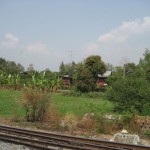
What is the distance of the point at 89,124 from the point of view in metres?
16.4

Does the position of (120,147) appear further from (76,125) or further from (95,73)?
(95,73)

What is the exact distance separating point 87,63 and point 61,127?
35.4 meters

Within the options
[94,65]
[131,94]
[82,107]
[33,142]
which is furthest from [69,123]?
[94,65]

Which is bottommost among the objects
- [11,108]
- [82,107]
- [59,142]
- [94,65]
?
[59,142]

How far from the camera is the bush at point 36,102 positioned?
18719 millimetres

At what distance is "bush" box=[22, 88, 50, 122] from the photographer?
61.4 ft

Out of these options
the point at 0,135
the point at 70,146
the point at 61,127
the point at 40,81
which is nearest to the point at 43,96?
the point at 61,127

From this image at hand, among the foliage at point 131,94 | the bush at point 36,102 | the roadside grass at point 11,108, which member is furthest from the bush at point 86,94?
the bush at point 36,102

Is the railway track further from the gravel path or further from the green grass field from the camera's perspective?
the green grass field

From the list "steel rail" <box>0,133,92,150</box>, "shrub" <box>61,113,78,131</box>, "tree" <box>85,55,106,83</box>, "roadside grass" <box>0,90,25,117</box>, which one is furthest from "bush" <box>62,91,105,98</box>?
"steel rail" <box>0,133,92,150</box>

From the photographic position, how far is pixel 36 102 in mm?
18750

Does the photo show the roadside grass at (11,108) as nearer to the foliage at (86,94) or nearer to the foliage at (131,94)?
the foliage at (131,94)

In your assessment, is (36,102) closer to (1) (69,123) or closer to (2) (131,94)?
(1) (69,123)

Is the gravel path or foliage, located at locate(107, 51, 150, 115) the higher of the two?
foliage, located at locate(107, 51, 150, 115)
